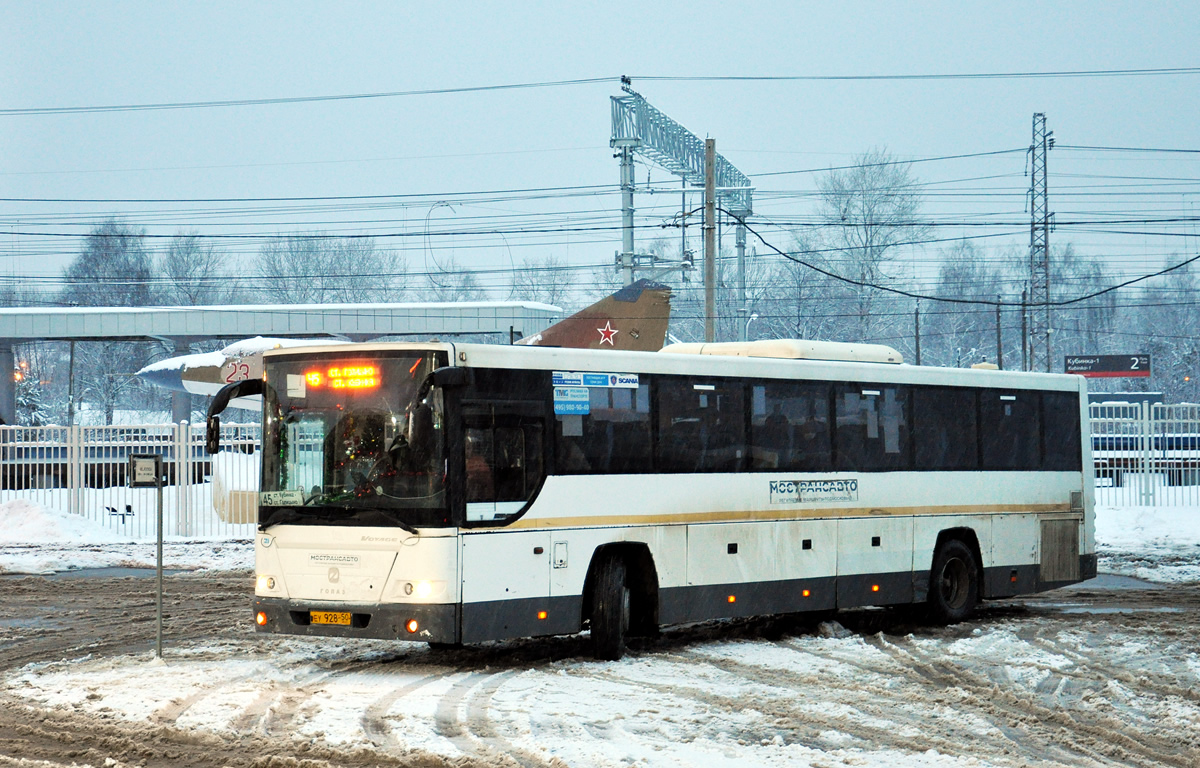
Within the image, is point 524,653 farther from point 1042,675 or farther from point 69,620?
point 69,620

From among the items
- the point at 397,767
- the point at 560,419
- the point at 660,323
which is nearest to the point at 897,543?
the point at 560,419

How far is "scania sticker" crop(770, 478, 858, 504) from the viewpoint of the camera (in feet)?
47.0

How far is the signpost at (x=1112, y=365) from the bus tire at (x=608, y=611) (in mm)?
62017

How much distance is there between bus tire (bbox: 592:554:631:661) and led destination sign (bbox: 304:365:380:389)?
8.70 feet

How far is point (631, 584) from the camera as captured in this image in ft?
43.4

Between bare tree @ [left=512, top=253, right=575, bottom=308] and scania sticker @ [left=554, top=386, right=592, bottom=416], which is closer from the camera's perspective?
scania sticker @ [left=554, top=386, right=592, bottom=416]

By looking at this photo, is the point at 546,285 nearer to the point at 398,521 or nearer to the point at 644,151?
the point at 644,151

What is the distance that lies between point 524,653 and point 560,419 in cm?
234

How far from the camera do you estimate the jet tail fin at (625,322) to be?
2609 centimetres

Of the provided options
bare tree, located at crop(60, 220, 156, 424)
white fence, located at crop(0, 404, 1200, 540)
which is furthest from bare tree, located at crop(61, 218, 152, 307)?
white fence, located at crop(0, 404, 1200, 540)

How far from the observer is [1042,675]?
11.9 metres

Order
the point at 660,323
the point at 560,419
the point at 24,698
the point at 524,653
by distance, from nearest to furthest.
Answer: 1. the point at 24,698
2. the point at 560,419
3. the point at 524,653
4. the point at 660,323

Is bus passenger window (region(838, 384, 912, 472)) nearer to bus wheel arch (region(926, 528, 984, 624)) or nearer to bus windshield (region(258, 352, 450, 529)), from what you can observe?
bus wheel arch (region(926, 528, 984, 624))

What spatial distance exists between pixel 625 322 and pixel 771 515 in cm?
1210
